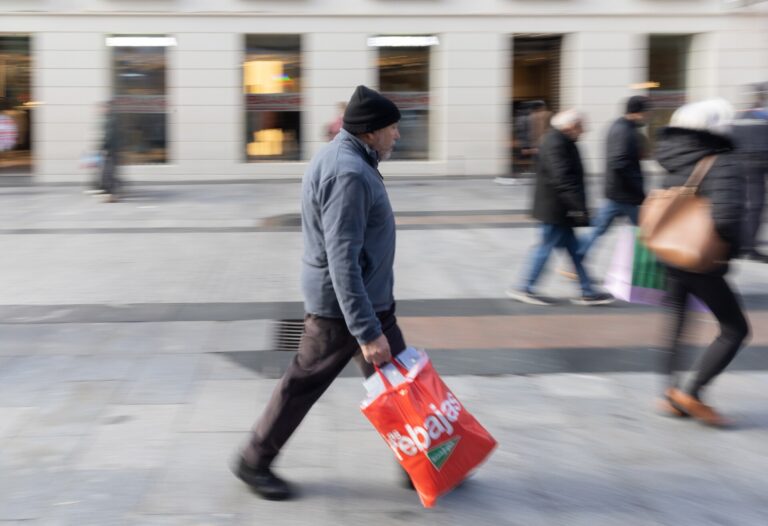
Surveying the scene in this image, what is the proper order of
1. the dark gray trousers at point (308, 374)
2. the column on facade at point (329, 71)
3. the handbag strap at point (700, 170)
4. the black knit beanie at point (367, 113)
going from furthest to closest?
the column on facade at point (329, 71)
the handbag strap at point (700, 170)
the dark gray trousers at point (308, 374)
the black knit beanie at point (367, 113)

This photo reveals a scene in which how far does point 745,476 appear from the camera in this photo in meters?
4.19

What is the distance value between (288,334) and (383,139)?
10.9ft

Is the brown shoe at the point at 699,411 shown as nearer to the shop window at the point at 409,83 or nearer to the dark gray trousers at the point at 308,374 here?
the dark gray trousers at the point at 308,374

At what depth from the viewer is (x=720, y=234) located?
448cm

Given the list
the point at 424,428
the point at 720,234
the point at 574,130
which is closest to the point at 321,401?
the point at 424,428

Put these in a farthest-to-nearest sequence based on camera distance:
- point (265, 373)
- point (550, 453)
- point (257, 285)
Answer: point (257, 285) → point (265, 373) → point (550, 453)

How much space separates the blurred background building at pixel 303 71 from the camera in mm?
19047

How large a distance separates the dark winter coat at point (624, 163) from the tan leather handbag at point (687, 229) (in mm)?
3150

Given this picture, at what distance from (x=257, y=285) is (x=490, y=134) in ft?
39.0

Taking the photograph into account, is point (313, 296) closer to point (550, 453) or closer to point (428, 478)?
point (428, 478)

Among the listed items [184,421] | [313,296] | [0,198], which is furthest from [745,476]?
[0,198]

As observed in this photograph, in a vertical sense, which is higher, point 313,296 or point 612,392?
point 313,296

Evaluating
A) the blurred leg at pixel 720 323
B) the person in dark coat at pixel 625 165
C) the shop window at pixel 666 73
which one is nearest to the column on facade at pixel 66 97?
the shop window at pixel 666 73

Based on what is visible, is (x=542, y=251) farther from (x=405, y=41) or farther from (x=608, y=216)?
(x=405, y=41)
